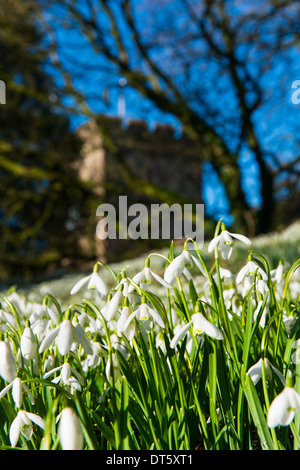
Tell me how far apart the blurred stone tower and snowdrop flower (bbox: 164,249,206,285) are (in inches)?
330

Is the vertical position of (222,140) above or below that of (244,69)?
below

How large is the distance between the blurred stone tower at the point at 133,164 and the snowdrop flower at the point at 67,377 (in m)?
8.37

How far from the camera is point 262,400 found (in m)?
1.21

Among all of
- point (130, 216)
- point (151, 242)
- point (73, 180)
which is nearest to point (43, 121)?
point (73, 180)

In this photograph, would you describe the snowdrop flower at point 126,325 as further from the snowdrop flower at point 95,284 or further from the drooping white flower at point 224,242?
the drooping white flower at point 224,242

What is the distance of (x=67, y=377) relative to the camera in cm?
121

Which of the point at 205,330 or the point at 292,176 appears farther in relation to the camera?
the point at 292,176

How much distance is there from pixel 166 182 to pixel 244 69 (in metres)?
7.32

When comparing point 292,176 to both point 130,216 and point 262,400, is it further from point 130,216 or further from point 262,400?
point 262,400

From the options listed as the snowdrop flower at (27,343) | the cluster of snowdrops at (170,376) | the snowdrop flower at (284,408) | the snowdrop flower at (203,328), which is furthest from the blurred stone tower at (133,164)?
the snowdrop flower at (284,408)

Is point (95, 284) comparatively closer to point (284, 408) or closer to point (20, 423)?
point (20, 423)

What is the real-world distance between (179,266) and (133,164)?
14.4 m

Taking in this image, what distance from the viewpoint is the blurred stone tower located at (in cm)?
998

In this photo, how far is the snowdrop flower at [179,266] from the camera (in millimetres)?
1198
